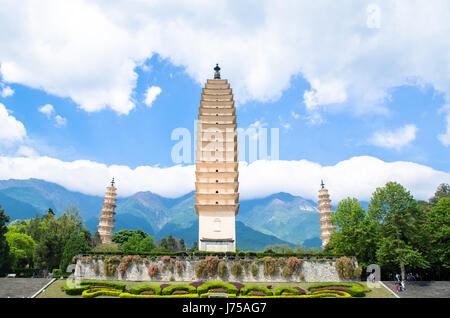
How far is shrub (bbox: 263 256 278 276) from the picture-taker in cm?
2950

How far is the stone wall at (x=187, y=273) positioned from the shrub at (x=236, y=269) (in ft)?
0.97

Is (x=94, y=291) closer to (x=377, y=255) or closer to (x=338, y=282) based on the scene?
(x=338, y=282)

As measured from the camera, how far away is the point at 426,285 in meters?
28.0

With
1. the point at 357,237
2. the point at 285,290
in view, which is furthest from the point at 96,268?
the point at 357,237

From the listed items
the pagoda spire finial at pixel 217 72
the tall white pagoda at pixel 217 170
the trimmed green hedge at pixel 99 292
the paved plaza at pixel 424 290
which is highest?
the pagoda spire finial at pixel 217 72

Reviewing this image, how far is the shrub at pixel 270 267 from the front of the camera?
96.8ft

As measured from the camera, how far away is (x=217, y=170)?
45.5m

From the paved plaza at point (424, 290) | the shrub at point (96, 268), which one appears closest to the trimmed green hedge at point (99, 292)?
the shrub at point (96, 268)

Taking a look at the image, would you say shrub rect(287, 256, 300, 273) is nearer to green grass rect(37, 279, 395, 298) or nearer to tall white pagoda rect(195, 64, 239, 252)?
green grass rect(37, 279, 395, 298)

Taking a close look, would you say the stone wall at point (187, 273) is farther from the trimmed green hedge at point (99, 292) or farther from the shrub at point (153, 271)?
the trimmed green hedge at point (99, 292)

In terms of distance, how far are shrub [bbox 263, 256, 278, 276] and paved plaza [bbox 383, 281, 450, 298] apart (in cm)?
999

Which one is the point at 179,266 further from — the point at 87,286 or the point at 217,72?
the point at 217,72
